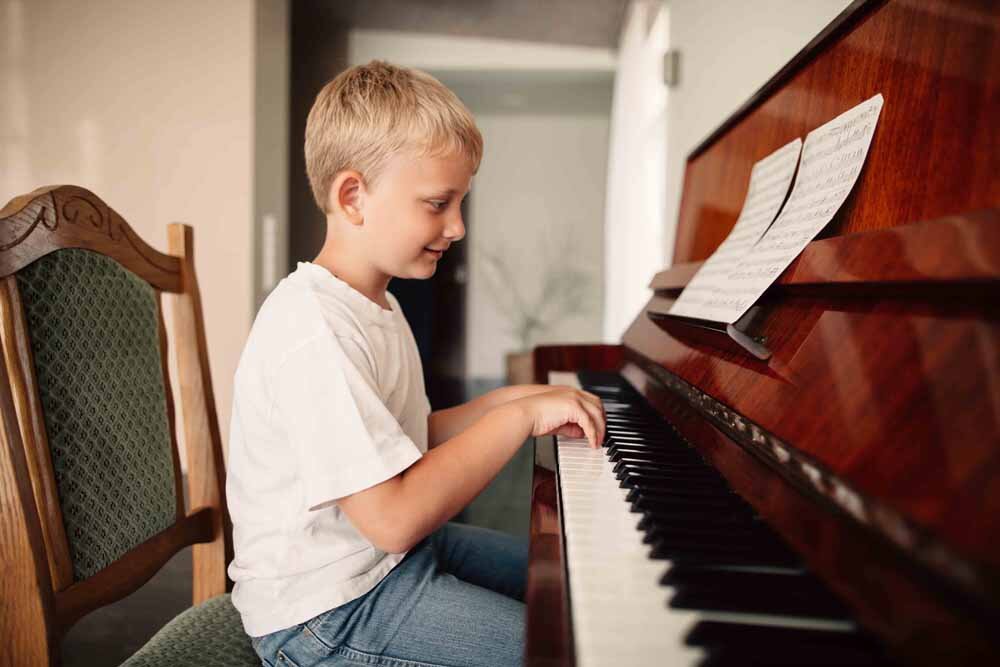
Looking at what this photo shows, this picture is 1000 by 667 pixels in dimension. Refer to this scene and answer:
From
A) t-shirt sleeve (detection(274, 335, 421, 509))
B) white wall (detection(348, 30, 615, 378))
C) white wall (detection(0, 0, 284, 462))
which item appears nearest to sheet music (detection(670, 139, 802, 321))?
t-shirt sleeve (detection(274, 335, 421, 509))

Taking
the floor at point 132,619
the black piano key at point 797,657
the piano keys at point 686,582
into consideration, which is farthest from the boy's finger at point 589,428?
the floor at point 132,619

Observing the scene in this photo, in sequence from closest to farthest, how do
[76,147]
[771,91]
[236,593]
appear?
1. [236,593]
2. [771,91]
3. [76,147]

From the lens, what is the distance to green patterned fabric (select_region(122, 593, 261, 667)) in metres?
0.82

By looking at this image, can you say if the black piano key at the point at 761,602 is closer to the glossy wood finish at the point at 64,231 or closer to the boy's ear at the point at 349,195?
the boy's ear at the point at 349,195

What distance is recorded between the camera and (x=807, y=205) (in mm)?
856

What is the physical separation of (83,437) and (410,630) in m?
0.48

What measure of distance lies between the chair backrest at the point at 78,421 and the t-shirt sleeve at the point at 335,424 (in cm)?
28

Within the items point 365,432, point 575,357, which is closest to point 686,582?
point 365,432

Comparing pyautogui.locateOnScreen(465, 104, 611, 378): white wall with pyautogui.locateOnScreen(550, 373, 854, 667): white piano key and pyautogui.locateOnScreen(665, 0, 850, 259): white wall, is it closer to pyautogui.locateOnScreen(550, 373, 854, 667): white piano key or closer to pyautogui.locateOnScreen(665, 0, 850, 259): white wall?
pyautogui.locateOnScreen(665, 0, 850, 259): white wall

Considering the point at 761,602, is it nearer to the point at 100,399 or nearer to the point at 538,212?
the point at 100,399

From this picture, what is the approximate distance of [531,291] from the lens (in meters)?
6.70

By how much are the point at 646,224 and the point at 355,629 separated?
3074 millimetres

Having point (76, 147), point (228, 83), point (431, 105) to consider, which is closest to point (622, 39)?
point (228, 83)

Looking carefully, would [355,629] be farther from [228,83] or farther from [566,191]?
[566,191]
